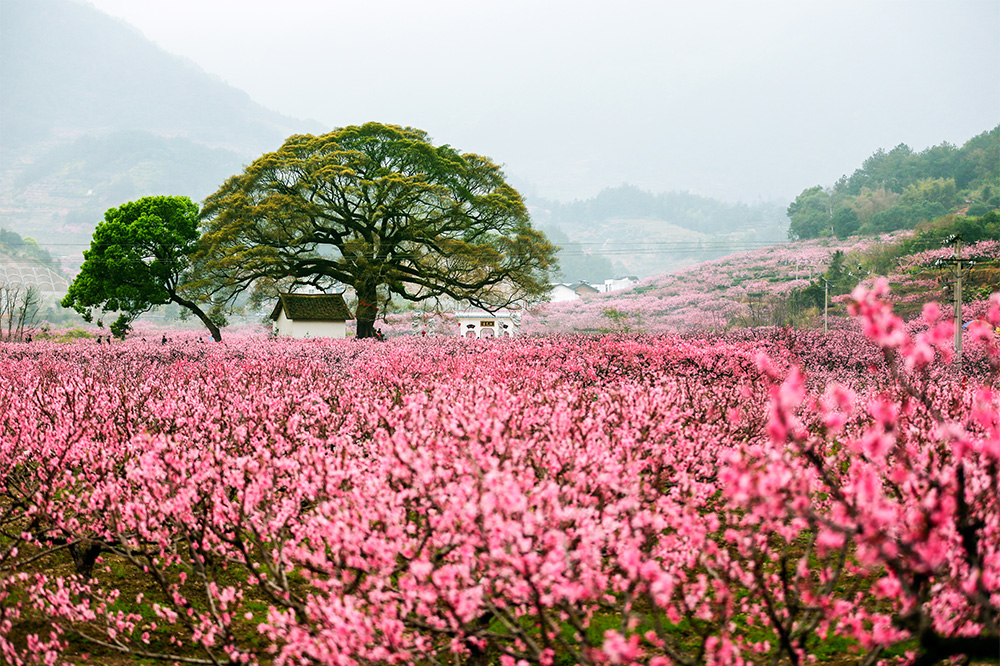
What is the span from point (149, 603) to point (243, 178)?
28893 mm

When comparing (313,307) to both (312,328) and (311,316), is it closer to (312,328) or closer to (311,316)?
(311,316)

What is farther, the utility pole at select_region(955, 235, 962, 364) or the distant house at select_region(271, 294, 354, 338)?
the distant house at select_region(271, 294, 354, 338)

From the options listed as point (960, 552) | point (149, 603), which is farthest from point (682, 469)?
point (149, 603)

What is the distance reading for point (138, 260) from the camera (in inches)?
1198

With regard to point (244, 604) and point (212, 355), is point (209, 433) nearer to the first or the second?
point (244, 604)

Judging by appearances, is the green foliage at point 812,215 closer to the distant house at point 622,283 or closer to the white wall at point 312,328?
the distant house at point 622,283

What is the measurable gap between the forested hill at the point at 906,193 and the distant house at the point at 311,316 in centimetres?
7738

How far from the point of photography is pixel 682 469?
624 cm

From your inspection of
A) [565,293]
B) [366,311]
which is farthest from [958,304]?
[565,293]

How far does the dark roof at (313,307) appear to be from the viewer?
34000 mm

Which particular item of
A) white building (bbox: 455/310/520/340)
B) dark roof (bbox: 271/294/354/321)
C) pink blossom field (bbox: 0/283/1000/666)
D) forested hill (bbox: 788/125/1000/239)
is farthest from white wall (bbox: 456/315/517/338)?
forested hill (bbox: 788/125/1000/239)

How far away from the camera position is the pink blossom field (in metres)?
2.59

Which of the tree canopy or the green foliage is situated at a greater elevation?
the green foliage

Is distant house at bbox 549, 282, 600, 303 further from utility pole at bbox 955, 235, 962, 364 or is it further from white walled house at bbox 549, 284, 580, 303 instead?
utility pole at bbox 955, 235, 962, 364
